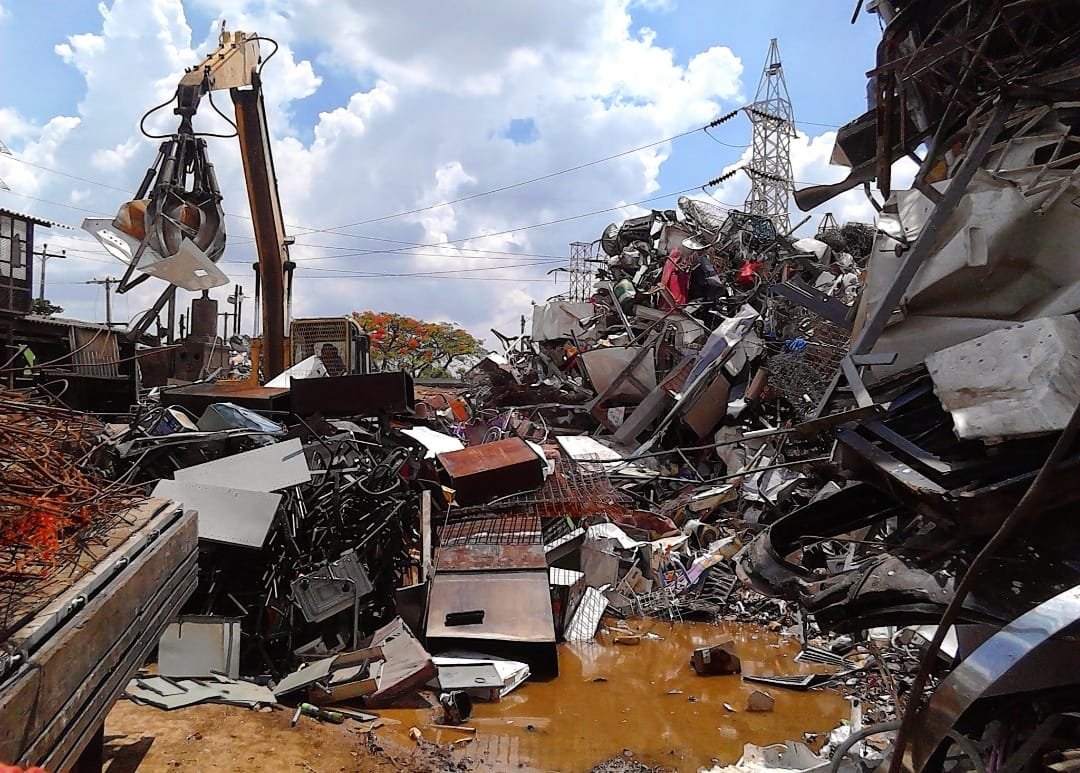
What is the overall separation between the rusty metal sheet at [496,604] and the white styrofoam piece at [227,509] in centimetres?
151

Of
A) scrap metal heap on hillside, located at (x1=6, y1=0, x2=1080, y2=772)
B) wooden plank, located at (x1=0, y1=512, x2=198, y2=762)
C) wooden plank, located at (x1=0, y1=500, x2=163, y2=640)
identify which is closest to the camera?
wooden plank, located at (x1=0, y1=512, x2=198, y2=762)

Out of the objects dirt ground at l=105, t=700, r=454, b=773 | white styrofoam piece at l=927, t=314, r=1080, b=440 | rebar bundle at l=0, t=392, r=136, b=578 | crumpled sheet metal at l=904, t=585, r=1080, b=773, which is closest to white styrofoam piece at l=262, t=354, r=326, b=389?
dirt ground at l=105, t=700, r=454, b=773

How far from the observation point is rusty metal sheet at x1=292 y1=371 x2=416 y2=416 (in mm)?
7184

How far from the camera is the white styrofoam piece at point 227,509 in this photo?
4.68 metres

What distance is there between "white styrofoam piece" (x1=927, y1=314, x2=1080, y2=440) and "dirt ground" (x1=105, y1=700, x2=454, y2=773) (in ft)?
11.0

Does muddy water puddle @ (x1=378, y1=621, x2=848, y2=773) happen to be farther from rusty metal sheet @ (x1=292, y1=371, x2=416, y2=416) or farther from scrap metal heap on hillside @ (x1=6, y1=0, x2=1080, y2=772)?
rusty metal sheet @ (x1=292, y1=371, x2=416, y2=416)

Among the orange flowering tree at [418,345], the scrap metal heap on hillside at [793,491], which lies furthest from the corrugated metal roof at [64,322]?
the orange flowering tree at [418,345]

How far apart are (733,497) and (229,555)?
6.60 metres

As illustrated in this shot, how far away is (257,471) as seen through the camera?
5.43 metres

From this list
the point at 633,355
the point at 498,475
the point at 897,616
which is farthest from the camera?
the point at 633,355

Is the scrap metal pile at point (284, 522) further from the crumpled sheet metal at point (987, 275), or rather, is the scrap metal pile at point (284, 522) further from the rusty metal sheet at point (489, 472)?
the crumpled sheet metal at point (987, 275)

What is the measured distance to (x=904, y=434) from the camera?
2609mm

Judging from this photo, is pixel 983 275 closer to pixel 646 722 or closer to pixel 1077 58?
pixel 1077 58

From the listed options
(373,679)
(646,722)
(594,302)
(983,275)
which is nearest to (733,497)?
(646,722)
